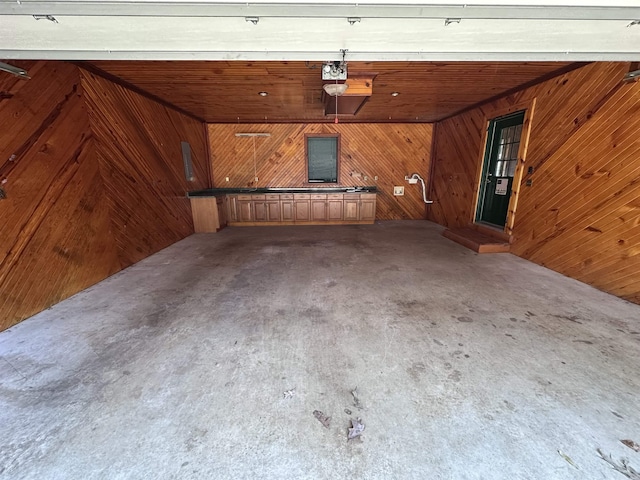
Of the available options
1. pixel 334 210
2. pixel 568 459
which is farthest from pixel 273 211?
pixel 568 459

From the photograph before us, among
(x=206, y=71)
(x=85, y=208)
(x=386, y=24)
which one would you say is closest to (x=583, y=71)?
(x=386, y=24)

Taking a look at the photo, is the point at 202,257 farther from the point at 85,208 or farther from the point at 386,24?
the point at 386,24

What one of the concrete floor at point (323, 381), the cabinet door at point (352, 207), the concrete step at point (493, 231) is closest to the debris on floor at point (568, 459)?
the concrete floor at point (323, 381)

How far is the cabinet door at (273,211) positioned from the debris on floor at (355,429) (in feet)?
18.7

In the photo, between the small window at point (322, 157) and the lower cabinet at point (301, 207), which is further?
the small window at point (322, 157)

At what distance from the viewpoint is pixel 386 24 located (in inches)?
66.6

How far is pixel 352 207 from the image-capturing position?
22.4 feet

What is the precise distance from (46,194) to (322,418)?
352cm

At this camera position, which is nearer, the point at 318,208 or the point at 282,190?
the point at 318,208

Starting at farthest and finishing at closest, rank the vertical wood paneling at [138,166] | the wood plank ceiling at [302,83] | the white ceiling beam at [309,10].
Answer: the vertical wood paneling at [138,166], the wood plank ceiling at [302,83], the white ceiling beam at [309,10]

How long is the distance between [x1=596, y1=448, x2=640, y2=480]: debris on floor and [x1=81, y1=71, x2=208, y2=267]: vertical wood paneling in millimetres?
5018

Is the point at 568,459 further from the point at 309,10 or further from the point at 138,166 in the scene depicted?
the point at 138,166

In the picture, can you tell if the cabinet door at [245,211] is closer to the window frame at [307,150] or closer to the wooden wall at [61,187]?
the window frame at [307,150]

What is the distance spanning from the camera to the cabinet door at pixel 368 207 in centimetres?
681
